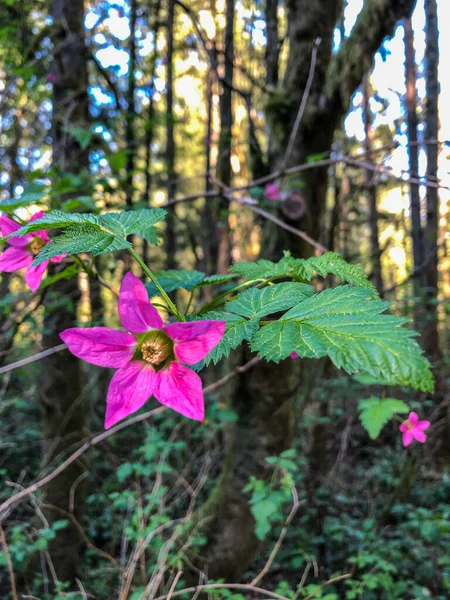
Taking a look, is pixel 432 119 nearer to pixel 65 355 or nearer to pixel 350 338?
pixel 65 355

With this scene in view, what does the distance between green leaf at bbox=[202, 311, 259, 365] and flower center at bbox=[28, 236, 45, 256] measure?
1.99ft

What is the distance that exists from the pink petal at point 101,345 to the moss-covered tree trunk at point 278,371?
6.15 feet

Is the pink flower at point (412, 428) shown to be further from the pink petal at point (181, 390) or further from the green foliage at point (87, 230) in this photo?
the green foliage at point (87, 230)

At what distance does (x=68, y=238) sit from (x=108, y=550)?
384 centimetres

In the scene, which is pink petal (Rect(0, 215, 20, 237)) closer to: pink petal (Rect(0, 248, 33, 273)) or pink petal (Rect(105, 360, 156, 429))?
pink petal (Rect(0, 248, 33, 273))

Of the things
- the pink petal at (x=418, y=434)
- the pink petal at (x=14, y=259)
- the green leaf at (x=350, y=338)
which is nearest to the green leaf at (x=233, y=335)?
the green leaf at (x=350, y=338)

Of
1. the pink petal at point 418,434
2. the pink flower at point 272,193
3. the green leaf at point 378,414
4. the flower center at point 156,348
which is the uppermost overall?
the pink flower at point 272,193

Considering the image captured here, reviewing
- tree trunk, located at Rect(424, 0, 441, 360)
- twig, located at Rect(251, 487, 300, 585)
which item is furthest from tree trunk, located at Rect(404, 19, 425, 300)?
twig, located at Rect(251, 487, 300, 585)

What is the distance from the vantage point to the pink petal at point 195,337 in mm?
588

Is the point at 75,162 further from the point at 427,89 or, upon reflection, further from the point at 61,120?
the point at 427,89

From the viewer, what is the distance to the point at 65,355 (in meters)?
3.22

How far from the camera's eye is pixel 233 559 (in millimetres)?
2551

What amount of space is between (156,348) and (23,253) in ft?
1.70

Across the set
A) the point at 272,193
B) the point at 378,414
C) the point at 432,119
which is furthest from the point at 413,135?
the point at 378,414
